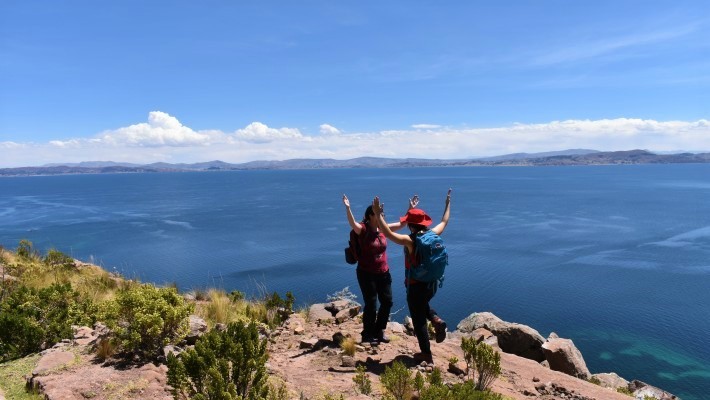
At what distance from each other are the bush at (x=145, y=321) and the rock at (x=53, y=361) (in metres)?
0.58

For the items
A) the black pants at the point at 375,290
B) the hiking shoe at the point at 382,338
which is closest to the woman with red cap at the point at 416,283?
the black pants at the point at 375,290

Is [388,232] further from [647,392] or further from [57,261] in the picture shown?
[57,261]

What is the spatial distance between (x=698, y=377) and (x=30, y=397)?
20.0m

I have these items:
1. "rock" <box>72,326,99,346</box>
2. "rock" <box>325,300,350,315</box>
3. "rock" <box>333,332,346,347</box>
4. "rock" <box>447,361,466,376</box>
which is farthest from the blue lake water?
"rock" <box>447,361,466,376</box>

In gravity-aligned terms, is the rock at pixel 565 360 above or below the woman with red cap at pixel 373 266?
below

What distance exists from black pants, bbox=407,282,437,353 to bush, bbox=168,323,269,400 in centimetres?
223

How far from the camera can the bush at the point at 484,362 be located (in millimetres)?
5672

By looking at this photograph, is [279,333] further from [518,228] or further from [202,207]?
[202,207]

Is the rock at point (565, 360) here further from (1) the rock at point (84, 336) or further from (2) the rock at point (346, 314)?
(1) the rock at point (84, 336)

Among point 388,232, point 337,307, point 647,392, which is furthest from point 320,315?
point 647,392

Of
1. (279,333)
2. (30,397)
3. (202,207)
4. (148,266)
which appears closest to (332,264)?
(148,266)

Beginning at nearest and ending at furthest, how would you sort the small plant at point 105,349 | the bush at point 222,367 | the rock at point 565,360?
the bush at point 222,367, the small plant at point 105,349, the rock at point 565,360

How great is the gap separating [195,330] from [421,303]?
338 centimetres

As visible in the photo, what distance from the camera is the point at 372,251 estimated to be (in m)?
6.89
